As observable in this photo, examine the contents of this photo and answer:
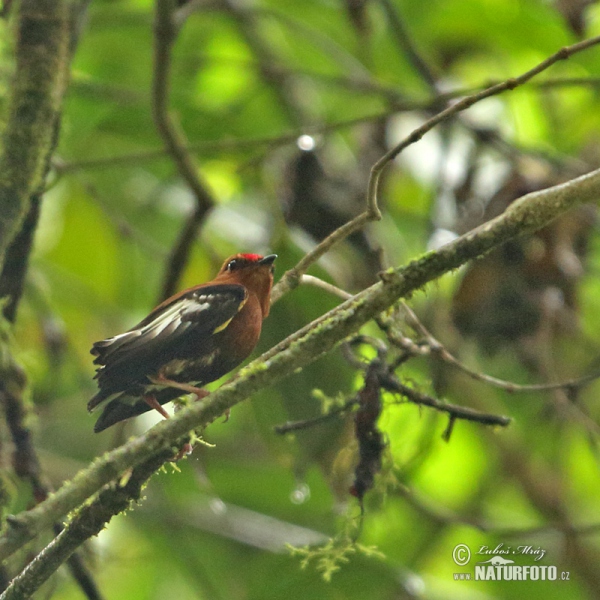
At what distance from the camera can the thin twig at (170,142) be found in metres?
3.33

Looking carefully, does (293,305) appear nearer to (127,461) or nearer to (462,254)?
(462,254)

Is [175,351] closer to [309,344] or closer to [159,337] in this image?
[159,337]

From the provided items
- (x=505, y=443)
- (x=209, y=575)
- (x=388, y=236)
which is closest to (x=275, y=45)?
(x=388, y=236)

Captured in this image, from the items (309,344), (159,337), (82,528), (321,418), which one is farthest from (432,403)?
(82,528)

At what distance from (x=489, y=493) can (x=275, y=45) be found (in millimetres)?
3486

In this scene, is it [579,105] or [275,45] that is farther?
[275,45]

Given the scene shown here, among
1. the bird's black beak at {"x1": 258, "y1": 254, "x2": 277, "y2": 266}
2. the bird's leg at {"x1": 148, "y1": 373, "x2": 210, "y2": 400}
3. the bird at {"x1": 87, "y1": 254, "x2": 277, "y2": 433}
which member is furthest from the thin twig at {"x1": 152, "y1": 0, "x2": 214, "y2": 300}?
the bird's leg at {"x1": 148, "y1": 373, "x2": 210, "y2": 400}

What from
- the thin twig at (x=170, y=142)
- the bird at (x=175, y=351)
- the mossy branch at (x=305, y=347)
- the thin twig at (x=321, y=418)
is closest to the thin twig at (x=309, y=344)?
the mossy branch at (x=305, y=347)

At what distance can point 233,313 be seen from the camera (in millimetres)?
2018

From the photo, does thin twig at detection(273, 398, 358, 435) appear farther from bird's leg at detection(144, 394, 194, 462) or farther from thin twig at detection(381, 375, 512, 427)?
bird's leg at detection(144, 394, 194, 462)

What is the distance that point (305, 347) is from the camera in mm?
1864

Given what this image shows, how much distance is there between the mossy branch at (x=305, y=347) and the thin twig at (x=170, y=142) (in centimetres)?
165

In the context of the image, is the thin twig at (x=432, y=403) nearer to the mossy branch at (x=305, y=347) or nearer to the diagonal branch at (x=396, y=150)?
the mossy branch at (x=305, y=347)

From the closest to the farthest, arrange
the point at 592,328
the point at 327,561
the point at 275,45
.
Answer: the point at 327,561 < the point at 592,328 < the point at 275,45
